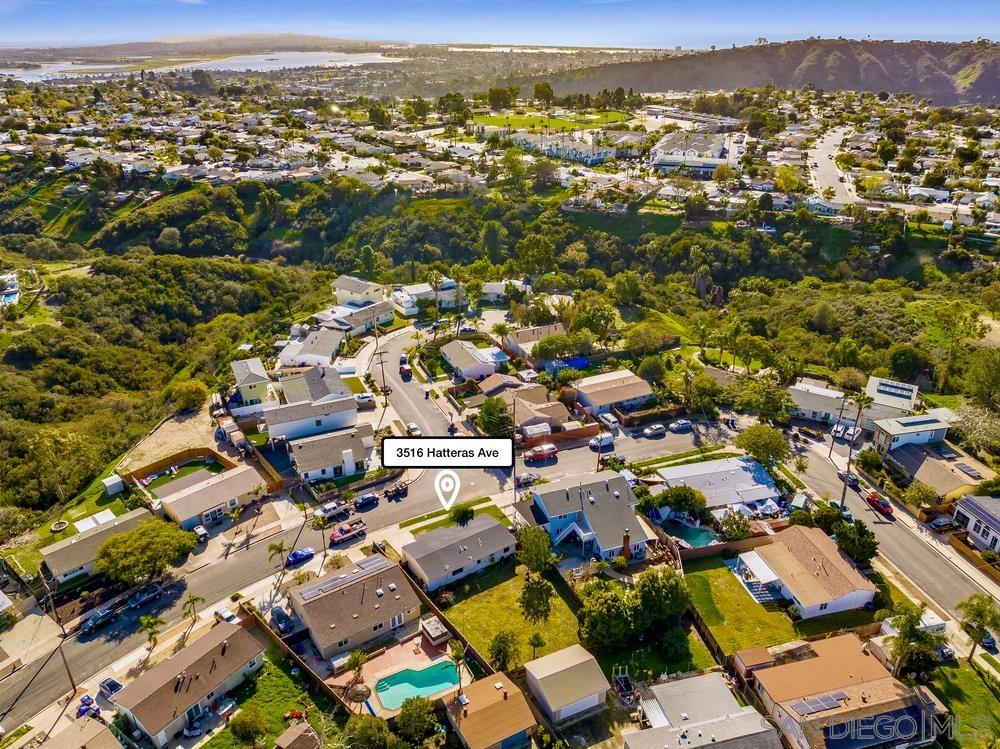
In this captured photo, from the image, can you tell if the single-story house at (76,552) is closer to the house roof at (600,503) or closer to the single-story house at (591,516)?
the single-story house at (591,516)

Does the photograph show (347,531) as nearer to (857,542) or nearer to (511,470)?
(511,470)

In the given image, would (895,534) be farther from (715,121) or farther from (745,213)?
(715,121)

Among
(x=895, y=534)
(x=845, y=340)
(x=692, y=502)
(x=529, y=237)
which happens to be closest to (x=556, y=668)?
(x=692, y=502)

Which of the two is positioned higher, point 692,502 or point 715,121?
point 715,121

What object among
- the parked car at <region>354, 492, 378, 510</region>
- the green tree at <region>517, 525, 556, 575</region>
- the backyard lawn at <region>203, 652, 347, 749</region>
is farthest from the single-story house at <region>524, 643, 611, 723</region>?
the parked car at <region>354, 492, 378, 510</region>

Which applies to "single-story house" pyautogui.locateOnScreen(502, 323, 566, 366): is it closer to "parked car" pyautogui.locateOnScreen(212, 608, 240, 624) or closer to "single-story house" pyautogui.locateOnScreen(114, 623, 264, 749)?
"parked car" pyautogui.locateOnScreen(212, 608, 240, 624)

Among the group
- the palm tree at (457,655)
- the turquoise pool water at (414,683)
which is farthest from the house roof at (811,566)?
the turquoise pool water at (414,683)
